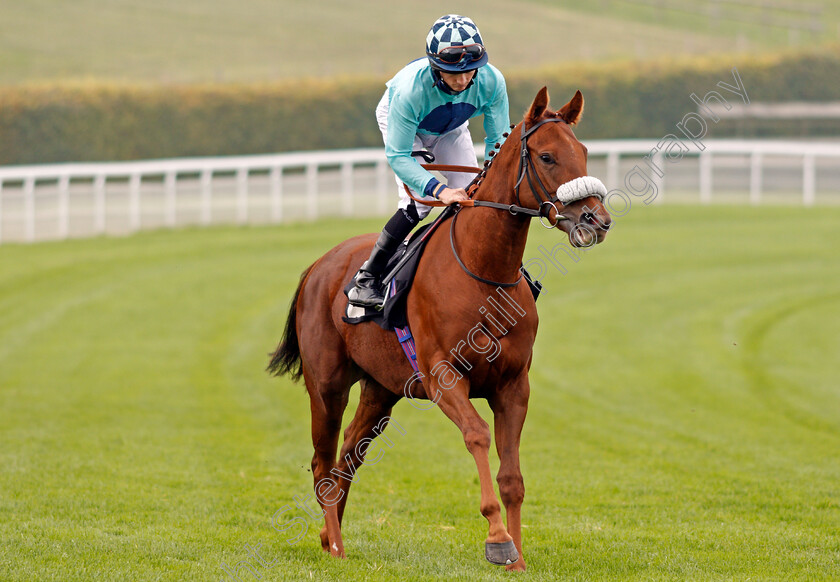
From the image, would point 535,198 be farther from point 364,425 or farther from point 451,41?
point 364,425

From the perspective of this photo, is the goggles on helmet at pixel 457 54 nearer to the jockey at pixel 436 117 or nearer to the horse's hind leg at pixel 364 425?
the jockey at pixel 436 117

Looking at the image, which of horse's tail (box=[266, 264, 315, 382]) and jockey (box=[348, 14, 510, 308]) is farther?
horse's tail (box=[266, 264, 315, 382])

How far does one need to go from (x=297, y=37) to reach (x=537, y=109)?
35485 mm

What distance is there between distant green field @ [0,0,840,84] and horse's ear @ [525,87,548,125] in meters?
28.5

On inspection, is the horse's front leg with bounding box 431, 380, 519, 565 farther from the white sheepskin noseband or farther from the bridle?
the white sheepskin noseband

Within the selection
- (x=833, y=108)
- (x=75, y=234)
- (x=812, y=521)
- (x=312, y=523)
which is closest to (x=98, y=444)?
(x=312, y=523)

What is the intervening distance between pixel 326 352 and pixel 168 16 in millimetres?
36938

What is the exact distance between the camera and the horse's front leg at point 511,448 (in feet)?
16.1

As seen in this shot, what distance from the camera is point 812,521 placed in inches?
Result: 253

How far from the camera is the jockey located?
5.09m

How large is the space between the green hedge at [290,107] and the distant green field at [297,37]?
9.83 feet

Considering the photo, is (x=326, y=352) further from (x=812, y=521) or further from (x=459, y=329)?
(x=812, y=521)

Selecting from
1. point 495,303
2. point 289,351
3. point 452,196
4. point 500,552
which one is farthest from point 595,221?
point 289,351

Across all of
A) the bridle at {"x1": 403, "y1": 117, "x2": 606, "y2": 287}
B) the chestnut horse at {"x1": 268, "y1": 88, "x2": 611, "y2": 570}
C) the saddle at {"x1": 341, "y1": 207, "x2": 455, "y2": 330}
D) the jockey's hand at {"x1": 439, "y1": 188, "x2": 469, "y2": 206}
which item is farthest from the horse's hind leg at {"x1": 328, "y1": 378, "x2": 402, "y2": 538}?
the jockey's hand at {"x1": 439, "y1": 188, "x2": 469, "y2": 206}
